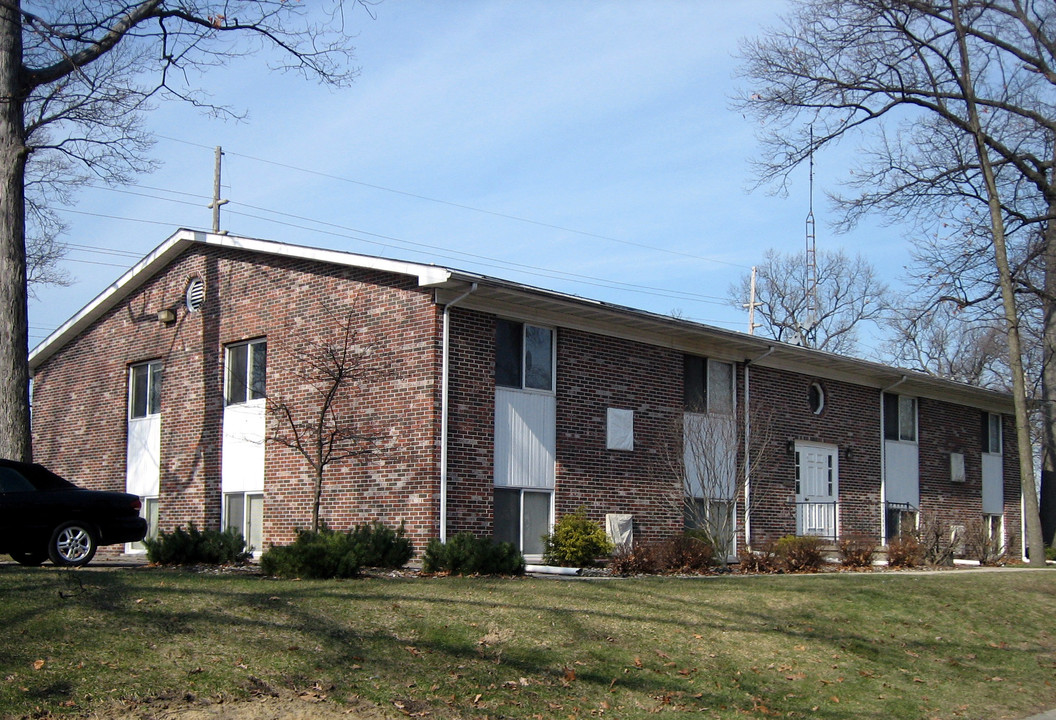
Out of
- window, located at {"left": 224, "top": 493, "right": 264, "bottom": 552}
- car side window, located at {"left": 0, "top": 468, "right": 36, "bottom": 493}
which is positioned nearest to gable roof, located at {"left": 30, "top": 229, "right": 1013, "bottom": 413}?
window, located at {"left": 224, "top": 493, "right": 264, "bottom": 552}

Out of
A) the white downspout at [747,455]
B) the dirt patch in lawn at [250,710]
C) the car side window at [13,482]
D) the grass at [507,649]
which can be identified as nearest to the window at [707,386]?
the white downspout at [747,455]

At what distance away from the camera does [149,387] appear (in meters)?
23.7

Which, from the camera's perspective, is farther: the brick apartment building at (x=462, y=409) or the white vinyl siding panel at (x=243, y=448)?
the white vinyl siding panel at (x=243, y=448)

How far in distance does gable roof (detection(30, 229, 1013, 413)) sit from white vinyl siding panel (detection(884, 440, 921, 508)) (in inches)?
56.4

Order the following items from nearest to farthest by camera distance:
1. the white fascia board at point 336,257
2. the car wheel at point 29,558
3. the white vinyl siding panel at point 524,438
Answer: the car wheel at point 29,558 < the white fascia board at point 336,257 < the white vinyl siding panel at point 524,438

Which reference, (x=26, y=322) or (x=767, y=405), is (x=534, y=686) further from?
(x=767, y=405)

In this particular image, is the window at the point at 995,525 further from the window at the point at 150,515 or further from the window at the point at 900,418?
the window at the point at 150,515

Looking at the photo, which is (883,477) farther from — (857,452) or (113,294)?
(113,294)

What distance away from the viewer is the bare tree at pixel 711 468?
67.5 feet

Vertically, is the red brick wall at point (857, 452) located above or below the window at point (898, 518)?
above

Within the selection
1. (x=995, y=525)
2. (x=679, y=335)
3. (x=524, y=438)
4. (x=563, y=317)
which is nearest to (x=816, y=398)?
(x=679, y=335)

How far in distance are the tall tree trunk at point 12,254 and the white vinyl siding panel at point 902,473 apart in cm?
1908

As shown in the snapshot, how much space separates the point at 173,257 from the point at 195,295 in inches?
54.0

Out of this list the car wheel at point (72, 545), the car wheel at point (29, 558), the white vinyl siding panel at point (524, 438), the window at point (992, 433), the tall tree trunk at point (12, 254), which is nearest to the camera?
the car wheel at point (72, 545)
